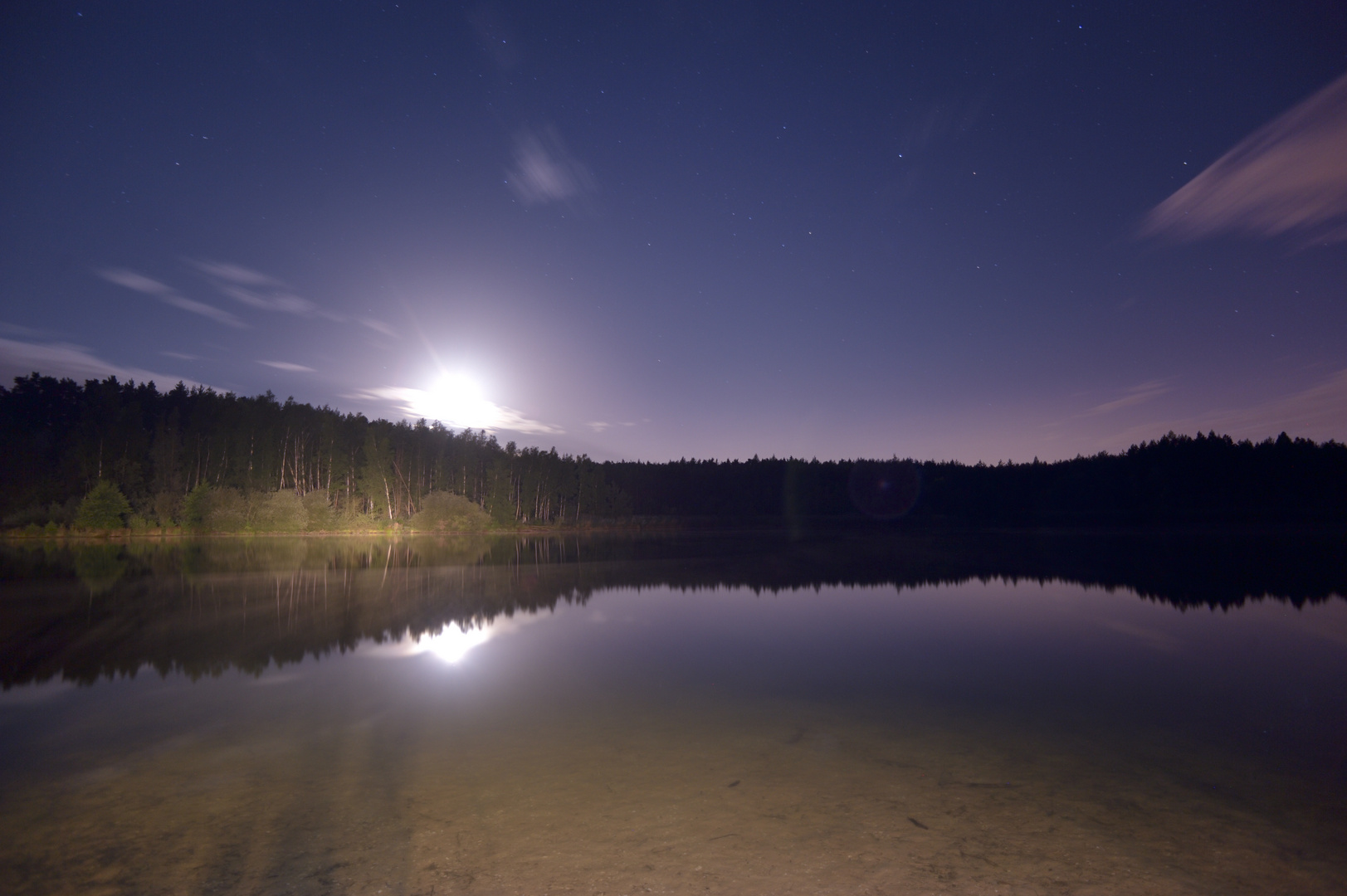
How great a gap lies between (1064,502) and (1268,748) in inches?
5572

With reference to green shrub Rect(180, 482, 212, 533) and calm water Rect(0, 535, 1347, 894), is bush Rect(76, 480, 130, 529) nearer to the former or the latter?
green shrub Rect(180, 482, 212, 533)

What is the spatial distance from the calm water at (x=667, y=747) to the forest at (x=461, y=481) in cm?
5764

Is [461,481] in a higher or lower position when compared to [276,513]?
higher

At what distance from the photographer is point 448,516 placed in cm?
8488

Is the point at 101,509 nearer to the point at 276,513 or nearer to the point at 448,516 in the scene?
the point at 276,513

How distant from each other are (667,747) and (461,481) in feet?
346

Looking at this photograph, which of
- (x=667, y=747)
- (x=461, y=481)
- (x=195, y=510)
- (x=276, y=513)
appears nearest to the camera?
(x=667, y=747)

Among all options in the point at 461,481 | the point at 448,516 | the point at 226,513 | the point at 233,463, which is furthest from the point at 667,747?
the point at 461,481

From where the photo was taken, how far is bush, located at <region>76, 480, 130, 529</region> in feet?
203

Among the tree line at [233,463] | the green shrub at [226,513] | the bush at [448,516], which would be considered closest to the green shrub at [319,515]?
the tree line at [233,463]

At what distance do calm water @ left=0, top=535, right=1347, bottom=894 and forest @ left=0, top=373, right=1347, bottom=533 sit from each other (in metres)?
57.6

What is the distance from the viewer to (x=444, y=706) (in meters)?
11.4

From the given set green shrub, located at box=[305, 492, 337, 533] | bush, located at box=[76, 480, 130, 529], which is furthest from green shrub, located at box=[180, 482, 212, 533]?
green shrub, located at box=[305, 492, 337, 533]

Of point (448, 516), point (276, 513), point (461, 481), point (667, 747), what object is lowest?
point (667, 747)
